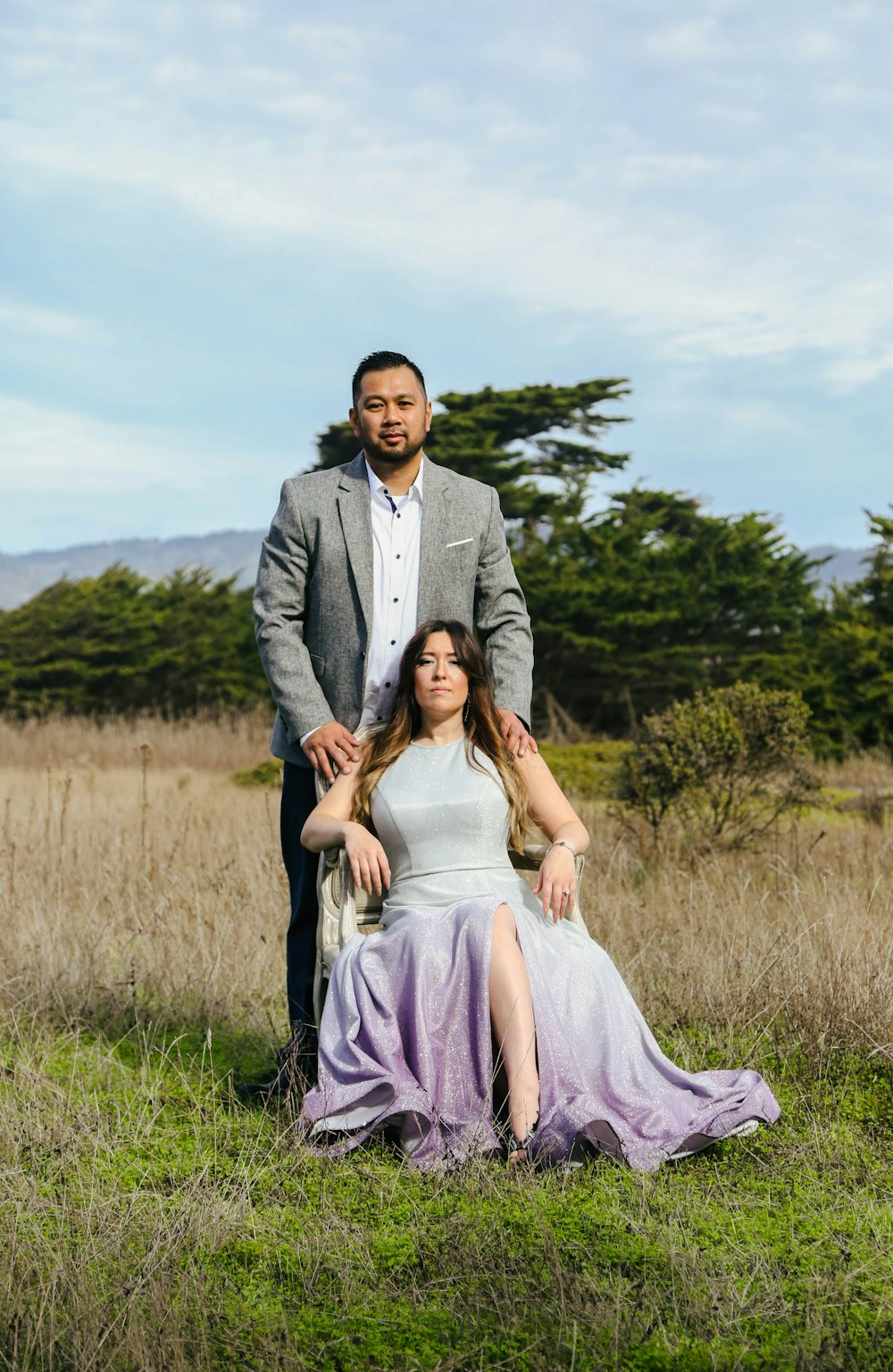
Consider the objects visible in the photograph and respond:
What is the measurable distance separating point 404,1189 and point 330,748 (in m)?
1.22

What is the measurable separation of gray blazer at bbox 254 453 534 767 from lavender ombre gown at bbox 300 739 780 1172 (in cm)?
51

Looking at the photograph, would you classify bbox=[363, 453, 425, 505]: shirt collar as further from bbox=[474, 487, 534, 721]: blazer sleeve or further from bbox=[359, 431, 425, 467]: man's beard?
bbox=[474, 487, 534, 721]: blazer sleeve

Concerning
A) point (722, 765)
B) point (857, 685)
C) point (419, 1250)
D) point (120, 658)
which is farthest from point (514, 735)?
point (120, 658)

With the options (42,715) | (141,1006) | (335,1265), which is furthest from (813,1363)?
(42,715)

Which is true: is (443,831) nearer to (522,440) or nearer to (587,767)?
(587,767)

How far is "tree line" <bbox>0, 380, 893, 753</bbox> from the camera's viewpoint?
46.3 feet

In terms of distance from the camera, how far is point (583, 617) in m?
15.9

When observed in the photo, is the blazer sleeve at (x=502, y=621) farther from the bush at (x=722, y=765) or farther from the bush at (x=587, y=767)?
the bush at (x=587, y=767)

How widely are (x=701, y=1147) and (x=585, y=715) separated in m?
12.6

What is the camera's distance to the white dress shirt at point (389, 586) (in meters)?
3.90

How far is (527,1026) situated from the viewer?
3.36 meters

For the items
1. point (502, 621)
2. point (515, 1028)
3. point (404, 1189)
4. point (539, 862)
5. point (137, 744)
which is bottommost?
point (404, 1189)

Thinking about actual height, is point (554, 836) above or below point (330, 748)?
below

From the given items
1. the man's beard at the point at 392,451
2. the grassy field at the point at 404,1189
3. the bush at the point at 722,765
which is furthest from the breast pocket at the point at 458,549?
the bush at the point at 722,765
